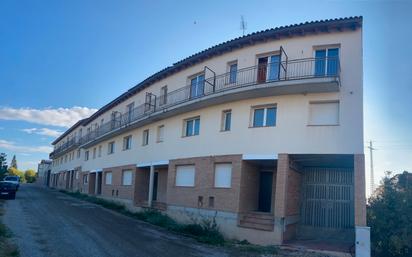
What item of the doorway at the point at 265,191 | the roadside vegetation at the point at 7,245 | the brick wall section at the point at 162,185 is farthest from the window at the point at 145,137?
the roadside vegetation at the point at 7,245

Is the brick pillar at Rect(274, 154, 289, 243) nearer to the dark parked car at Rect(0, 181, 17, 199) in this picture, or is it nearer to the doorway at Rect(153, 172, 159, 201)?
the doorway at Rect(153, 172, 159, 201)

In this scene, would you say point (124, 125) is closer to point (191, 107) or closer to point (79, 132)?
point (191, 107)

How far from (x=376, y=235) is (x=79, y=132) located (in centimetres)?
4285

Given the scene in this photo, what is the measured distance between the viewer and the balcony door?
16.8m

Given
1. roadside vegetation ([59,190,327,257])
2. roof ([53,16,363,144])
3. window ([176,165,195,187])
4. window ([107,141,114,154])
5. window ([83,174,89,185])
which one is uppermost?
roof ([53,16,363,144])

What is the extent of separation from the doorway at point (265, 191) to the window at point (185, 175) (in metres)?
3.89

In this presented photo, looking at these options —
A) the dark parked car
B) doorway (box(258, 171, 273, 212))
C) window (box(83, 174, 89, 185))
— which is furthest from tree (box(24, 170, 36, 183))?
doorway (box(258, 171, 273, 212))

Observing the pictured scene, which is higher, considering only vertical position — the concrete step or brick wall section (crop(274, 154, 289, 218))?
brick wall section (crop(274, 154, 289, 218))

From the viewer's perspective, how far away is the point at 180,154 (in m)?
21.4

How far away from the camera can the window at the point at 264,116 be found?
54.6ft

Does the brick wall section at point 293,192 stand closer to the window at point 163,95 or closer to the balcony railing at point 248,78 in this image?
the balcony railing at point 248,78

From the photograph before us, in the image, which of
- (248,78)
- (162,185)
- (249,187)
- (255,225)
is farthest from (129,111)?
(255,225)

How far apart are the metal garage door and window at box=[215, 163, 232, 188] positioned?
3.63m

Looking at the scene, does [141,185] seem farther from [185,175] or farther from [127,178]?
[185,175]
